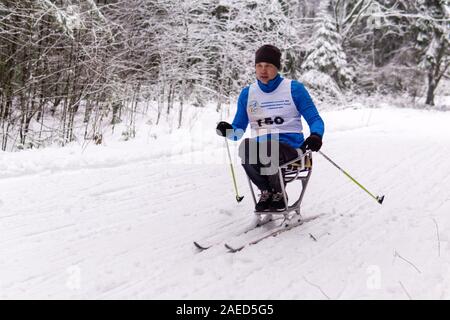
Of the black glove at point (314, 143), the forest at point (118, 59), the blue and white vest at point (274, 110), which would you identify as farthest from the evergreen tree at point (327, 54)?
the black glove at point (314, 143)

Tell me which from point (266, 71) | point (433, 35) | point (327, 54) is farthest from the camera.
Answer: point (433, 35)

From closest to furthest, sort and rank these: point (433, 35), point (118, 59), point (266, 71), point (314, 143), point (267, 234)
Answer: point (314, 143)
point (267, 234)
point (266, 71)
point (118, 59)
point (433, 35)

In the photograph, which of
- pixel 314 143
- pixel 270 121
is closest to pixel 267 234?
pixel 314 143

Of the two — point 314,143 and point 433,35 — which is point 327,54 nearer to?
point 433,35

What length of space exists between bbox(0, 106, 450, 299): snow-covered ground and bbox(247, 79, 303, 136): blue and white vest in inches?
35.2

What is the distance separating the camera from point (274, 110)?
3.70 metres

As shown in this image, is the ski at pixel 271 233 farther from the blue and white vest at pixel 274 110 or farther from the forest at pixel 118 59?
the forest at pixel 118 59

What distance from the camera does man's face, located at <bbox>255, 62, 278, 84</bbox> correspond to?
3.64 meters

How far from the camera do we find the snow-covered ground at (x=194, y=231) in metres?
2.64

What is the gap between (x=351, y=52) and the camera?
24.5m

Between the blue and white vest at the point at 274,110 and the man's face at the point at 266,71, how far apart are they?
0.36 ft

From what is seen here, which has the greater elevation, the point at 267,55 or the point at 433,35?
the point at 433,35

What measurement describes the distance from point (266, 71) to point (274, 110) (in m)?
0.33
